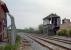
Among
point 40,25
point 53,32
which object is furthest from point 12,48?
point 40,25

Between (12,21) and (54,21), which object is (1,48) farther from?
(54,21)

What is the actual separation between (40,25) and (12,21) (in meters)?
71.8

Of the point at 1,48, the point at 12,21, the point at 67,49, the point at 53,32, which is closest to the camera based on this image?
the point at 1,48

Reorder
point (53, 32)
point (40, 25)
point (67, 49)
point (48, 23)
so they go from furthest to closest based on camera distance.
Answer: point (40, 25) → point (48, 23) → point (53, 32) → point (67, 49)

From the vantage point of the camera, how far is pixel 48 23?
6856 centimetres

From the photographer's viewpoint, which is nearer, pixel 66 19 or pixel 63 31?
pixel 63 31

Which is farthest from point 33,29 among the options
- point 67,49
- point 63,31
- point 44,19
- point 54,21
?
point 67,49

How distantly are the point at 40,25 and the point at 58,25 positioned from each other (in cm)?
2168

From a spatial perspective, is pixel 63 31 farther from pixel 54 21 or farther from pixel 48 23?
pixel 48 23

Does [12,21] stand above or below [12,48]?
above

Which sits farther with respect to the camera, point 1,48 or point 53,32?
point 53,32

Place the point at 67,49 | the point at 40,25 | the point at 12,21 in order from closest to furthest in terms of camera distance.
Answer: the point at 12,21, the point at 67,49, the point at 40,25

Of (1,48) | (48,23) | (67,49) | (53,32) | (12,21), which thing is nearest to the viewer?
(1,48)

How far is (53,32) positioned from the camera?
5975cm
